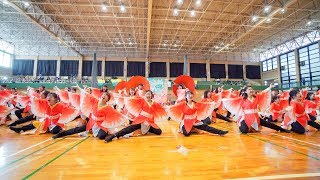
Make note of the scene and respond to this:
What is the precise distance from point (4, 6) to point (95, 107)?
1561 centimetres

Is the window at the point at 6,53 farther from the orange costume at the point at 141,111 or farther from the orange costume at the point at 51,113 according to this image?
the orange costume at the point at 141,111

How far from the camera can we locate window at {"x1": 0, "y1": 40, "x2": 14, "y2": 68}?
878 inches

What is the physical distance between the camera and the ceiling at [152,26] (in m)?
13.8

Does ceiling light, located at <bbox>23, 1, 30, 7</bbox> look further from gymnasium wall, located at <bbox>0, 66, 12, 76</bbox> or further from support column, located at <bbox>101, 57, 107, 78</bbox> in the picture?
gymnasium wall, located at <bbox>0, 66, 12, 76</bbox>

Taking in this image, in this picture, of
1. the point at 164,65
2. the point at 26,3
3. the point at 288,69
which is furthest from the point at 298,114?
the point at 164,65

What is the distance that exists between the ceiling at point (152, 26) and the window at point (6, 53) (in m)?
0.83

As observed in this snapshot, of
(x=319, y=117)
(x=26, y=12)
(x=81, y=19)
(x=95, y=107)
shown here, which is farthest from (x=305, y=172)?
(x=81, y=19)

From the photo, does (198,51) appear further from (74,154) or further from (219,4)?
(74,154)

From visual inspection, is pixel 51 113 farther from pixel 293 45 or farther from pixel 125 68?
pixel 293 45

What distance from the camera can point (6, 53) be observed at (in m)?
23.0

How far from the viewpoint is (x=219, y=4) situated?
13.9 metres

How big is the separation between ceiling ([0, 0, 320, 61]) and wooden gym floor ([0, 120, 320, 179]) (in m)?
10.4

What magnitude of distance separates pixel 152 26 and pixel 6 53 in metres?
18.3

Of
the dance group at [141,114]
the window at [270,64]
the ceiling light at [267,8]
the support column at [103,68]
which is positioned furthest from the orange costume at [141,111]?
the window at [270,64]
